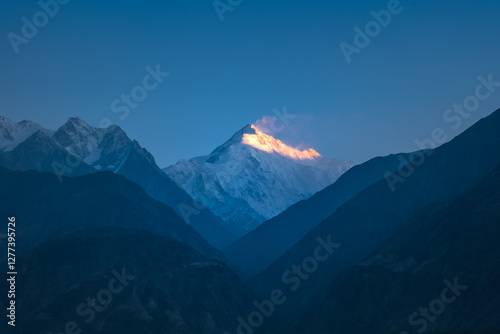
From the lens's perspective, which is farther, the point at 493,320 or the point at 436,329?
the point at 436,329

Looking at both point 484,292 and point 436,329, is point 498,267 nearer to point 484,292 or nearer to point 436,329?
point 484,292

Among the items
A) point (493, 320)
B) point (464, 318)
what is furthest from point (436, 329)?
point (493, 320)

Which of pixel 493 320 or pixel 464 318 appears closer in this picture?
pixel 493 320

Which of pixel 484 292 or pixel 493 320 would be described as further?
pixel 484 292

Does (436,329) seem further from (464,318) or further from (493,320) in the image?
(493,320)

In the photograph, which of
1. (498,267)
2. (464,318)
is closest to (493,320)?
(464,318)

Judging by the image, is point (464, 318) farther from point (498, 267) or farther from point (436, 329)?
point (498, 267)

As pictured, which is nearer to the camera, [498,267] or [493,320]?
[493,320]

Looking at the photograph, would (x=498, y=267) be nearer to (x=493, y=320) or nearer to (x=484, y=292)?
(x=484, y=292)
